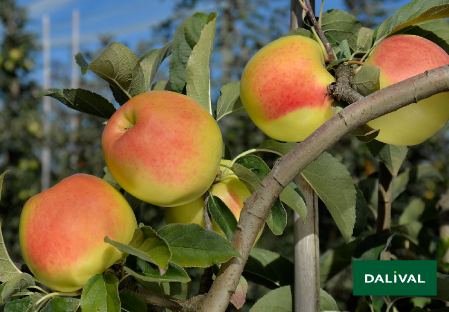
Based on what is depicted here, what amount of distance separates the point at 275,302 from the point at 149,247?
0.85 feet

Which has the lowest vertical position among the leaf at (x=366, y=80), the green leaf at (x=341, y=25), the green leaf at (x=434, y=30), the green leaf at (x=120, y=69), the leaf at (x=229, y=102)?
the leaf at (x=366, y=80)

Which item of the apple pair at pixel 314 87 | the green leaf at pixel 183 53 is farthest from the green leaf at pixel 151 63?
the apple pair at pixel 314 87

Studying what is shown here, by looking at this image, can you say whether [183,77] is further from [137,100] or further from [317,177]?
[317,177]

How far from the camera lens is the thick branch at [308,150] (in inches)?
12.2

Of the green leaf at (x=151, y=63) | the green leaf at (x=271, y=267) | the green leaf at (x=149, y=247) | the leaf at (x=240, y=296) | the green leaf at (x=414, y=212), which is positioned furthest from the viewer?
the green leaf at (x=414, y=212)

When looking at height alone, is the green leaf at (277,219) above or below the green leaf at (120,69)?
below

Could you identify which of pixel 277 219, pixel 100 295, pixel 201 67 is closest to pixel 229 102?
pixel 201 67

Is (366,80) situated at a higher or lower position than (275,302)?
higher

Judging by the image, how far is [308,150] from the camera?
321 millimetres

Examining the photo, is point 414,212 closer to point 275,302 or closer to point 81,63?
point 275,302

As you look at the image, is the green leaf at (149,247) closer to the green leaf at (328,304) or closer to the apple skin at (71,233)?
the apple skin at (71,233)

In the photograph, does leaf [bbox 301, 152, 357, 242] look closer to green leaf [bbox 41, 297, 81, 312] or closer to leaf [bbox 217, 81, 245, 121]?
leaf [bbox 217, 81, 245, 121]

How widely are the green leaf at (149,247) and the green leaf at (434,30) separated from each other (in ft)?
1.11

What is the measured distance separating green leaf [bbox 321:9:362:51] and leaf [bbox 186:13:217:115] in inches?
6.2
